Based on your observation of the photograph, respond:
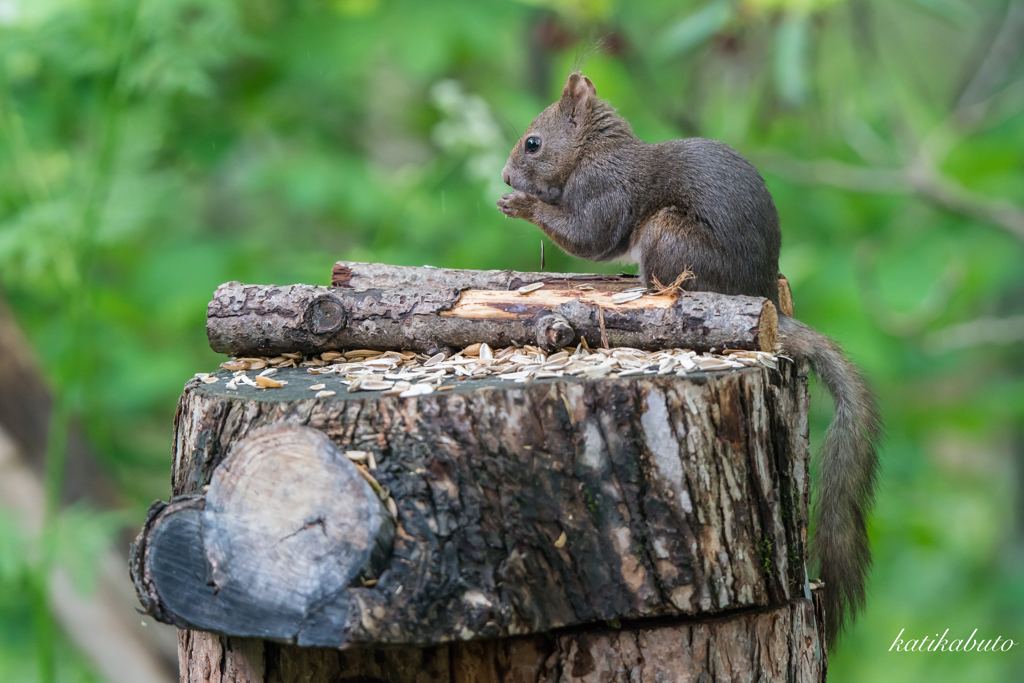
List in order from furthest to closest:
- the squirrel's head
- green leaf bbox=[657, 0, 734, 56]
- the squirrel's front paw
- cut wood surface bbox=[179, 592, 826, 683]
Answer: green leaf bbox=[657, 0, 734, 56]
the squirrel's head
the squirrel's front paw
cut wood surface bbox=[179, 592, 826, 683]

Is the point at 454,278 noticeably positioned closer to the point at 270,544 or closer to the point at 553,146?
the point at 553,146

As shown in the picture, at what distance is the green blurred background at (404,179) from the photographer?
3648 millimetres

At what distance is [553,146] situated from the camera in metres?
2.99

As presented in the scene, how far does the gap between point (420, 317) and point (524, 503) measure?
767 millimetres

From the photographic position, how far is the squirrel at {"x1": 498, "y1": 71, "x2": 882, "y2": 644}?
2256 mm

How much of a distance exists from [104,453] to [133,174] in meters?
1.55

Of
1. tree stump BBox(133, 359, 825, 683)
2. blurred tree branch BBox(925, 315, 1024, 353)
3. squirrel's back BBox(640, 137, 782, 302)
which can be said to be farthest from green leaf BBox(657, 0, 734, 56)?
tree stump BBox(133, 359, 825, 683)

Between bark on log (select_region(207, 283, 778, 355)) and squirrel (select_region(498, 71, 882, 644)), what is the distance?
27 cm

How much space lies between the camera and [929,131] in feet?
18.1

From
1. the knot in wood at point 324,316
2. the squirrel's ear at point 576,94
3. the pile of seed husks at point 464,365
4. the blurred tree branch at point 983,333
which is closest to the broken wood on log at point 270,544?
the pile of seed husks at point 464,365

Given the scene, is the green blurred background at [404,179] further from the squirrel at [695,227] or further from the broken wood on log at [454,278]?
the broken wood on log at [454,278]

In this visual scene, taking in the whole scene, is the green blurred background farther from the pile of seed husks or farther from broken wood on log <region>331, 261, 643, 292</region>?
the pile of seed husks

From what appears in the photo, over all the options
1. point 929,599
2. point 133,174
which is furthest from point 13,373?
point 929,599

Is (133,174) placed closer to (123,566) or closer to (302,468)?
(123,566)
